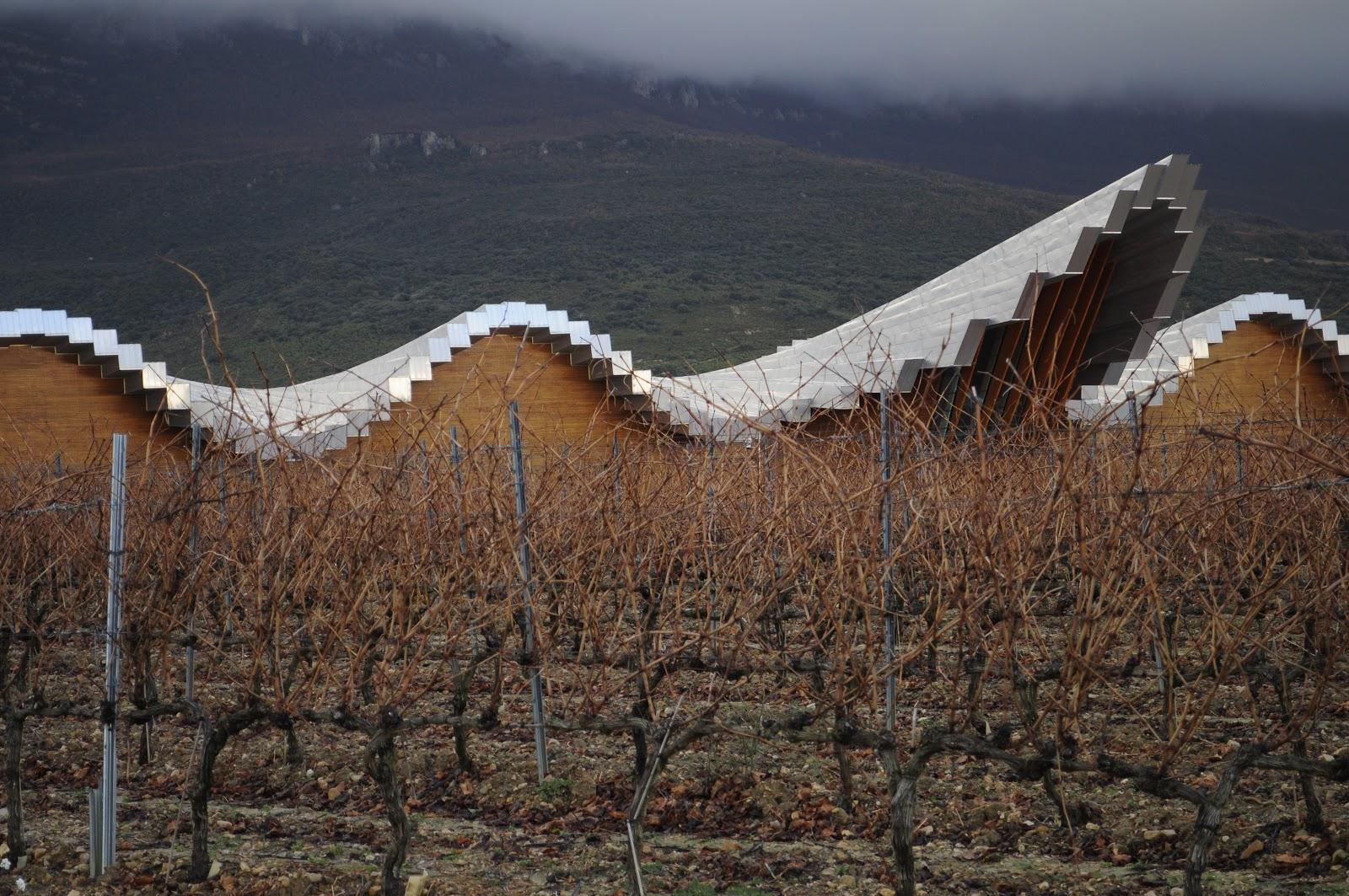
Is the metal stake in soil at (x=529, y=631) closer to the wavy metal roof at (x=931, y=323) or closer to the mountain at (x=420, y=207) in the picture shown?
the wavy metal roof at (x=931, y=323)

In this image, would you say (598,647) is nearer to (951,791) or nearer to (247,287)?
(951,791)

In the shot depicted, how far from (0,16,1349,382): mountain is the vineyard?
19.8 metres

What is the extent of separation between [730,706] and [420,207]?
58.8 metres

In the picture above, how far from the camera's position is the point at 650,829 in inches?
236

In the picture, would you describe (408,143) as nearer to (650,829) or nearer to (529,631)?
(529,631)

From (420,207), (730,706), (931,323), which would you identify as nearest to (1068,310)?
(931,323)

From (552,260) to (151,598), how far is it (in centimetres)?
4937

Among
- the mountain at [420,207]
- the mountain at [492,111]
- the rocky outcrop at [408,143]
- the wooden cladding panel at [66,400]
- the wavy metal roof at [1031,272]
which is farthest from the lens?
the mountain at [492,111]

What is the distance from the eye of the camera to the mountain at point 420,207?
158 ft

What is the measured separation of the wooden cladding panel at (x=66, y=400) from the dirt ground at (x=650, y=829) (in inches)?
490

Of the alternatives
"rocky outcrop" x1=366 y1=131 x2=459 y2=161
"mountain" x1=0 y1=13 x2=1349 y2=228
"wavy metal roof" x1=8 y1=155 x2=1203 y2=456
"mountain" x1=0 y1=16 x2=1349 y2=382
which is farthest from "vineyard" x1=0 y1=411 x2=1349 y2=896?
"mountain" x1=0 y1=13 x2=1349 y2=228

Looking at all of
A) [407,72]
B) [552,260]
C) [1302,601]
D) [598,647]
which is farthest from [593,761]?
[407,72]

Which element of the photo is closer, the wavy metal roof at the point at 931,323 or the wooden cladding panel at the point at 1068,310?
the wavy metal roof at the point at 931,323

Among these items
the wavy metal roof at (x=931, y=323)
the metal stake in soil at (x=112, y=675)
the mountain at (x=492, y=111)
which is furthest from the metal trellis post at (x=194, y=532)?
the mountain at (x=492, y=111)
